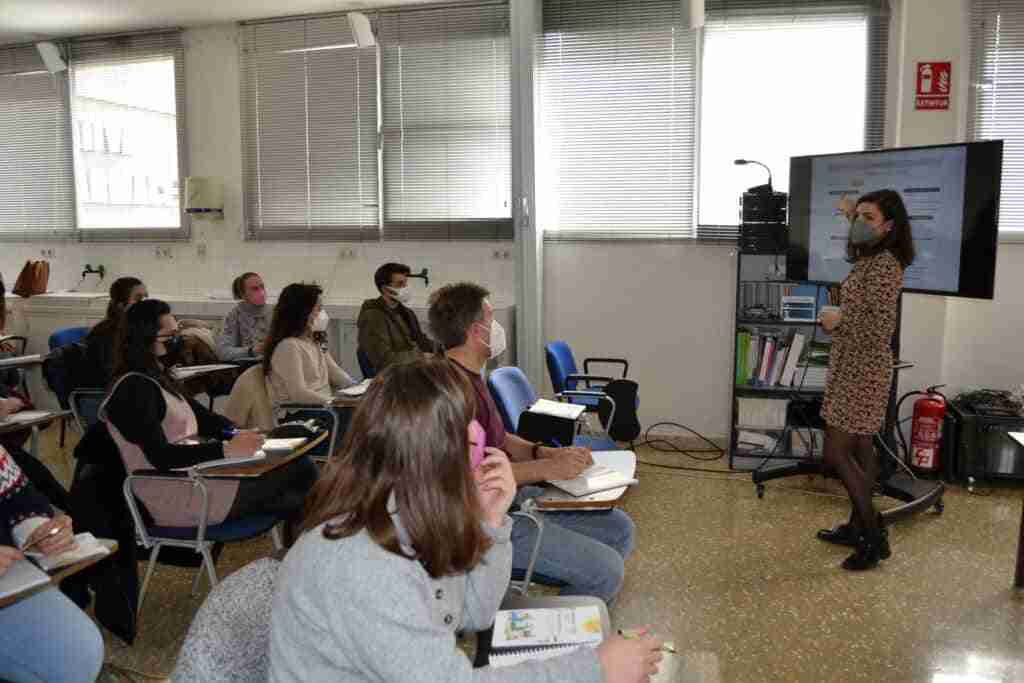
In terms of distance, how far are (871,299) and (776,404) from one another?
1.78 m

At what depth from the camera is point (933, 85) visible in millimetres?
5070

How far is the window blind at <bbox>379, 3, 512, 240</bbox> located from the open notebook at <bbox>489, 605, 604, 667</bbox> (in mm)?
4756

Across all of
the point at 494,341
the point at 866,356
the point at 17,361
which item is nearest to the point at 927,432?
the point at 866,356

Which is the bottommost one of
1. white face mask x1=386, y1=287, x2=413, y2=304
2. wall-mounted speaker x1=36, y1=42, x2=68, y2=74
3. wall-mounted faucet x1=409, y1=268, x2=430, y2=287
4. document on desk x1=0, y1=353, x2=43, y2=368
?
document on desk x1=0, y1=353, x2=43, y2=368

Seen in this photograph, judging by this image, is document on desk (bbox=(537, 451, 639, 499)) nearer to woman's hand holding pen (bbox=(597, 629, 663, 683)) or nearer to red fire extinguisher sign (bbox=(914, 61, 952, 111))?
woman's hand holding pen (bbox=(597, 629, 663, 683))

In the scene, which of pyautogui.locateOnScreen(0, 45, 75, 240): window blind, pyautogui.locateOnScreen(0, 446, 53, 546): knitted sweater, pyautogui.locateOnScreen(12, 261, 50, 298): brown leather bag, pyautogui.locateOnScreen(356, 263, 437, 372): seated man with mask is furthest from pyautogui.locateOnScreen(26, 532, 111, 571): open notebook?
pyautogui.locateOnScreen(0, 45, 75, 240): window blind

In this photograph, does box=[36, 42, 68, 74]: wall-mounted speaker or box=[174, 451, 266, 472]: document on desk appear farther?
box=[36, 42, 68, 74]: wall-mounted speaker

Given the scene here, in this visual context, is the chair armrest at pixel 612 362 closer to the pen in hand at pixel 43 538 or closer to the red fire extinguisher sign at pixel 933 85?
the red fire extinguisher sign at pixel 933 85

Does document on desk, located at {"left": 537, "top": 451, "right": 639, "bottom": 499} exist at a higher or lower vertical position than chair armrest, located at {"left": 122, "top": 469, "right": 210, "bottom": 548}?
higher

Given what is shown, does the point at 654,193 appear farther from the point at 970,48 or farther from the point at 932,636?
the point at 932,636

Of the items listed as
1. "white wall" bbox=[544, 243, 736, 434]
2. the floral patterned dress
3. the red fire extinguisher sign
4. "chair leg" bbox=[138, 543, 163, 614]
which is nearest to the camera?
"chair leg" bbox=[138, 543, 163, 614]

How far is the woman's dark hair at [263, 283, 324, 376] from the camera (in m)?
4.24

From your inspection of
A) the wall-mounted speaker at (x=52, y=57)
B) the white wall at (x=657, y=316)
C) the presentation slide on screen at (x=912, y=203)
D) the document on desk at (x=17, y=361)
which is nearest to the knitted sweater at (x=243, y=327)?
the document on desk at (x=17, y=361)

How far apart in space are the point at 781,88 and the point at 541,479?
3903mm
